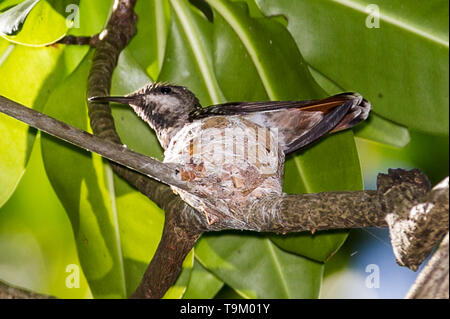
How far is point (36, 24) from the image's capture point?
2453mm

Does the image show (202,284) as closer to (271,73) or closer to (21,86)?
(271,73)

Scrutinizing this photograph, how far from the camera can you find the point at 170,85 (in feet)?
9.14

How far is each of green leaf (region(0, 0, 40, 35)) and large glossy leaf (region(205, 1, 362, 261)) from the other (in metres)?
0.74

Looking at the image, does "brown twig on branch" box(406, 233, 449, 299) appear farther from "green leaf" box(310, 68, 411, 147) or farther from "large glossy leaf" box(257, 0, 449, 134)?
"green leaf" box(310, 68, 411, 147)

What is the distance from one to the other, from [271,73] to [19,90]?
1058mm

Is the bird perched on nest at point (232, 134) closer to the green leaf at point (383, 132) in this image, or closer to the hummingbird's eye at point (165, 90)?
the hummingbird's eye at point (165, 90)

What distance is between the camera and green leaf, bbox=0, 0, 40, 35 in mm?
2262

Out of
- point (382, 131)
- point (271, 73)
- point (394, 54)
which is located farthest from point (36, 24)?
point (382, 131)

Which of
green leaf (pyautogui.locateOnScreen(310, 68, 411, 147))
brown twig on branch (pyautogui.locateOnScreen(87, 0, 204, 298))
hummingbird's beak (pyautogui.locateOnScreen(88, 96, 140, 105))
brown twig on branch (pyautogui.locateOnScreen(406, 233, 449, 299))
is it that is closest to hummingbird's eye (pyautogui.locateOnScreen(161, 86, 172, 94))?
hummingbird's beak (pyautogui.locateOnScreen(88, 96, 140, 105))

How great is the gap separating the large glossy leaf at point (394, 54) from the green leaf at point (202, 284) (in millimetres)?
1021

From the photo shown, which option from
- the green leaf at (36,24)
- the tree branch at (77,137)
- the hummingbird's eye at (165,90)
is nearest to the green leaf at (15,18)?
the green leaf at (36,24)

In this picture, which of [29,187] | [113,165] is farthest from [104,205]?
[29,187]

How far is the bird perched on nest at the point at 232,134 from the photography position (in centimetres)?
228
